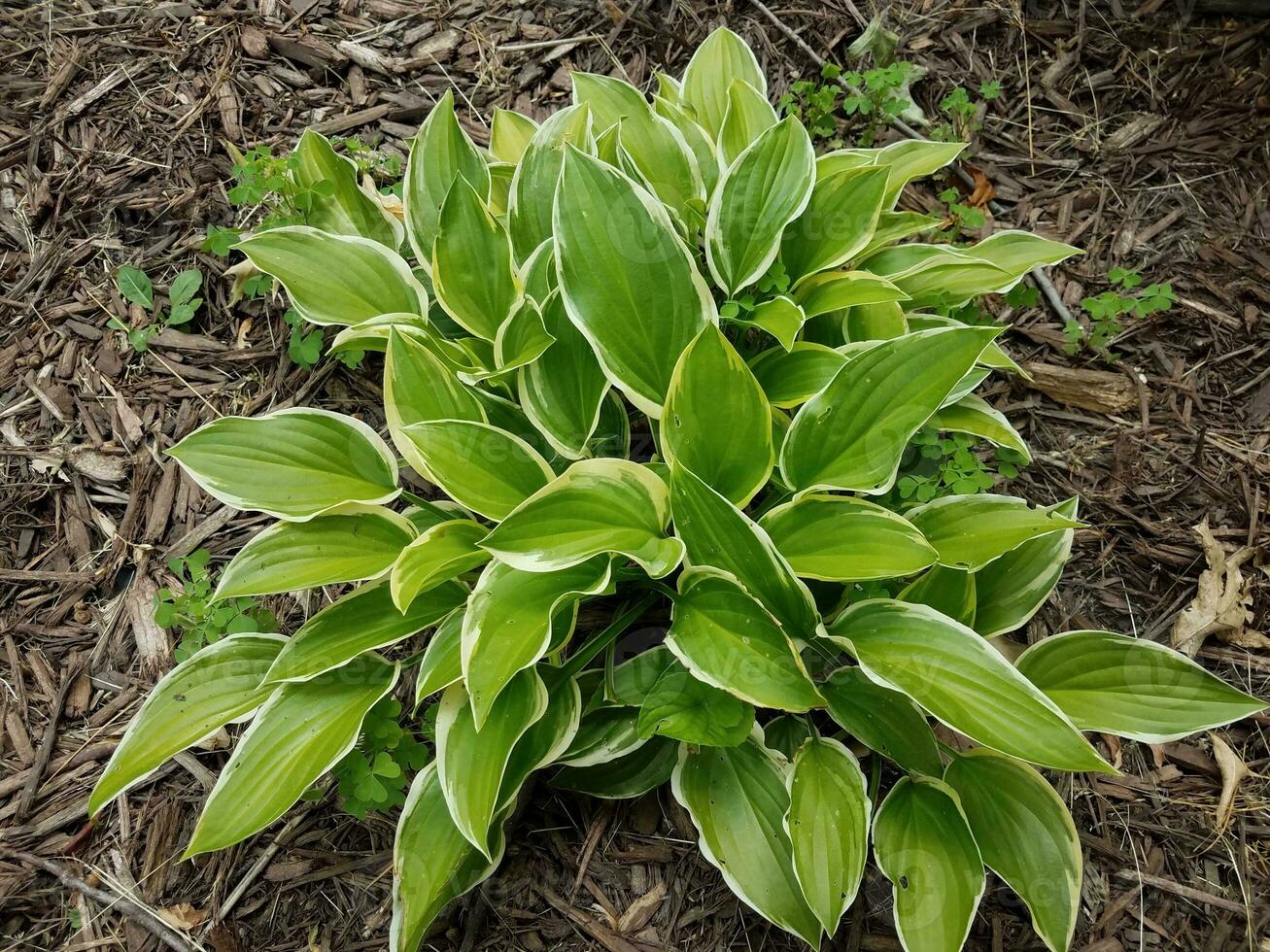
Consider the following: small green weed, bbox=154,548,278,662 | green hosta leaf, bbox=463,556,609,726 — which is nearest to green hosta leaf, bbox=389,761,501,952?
green hosta leaf, bbox=463,556,609,726

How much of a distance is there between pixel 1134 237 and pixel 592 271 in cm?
163

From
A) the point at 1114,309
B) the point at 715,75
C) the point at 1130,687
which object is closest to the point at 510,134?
the point at 715,75

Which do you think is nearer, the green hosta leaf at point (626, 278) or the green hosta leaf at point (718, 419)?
the green hosta leaf at point (718, 419)


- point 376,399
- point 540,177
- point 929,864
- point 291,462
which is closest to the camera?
point 929,864

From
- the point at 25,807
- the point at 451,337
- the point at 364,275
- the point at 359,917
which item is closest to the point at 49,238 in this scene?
the point at 364,275

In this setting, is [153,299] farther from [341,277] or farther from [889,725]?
[889,725]

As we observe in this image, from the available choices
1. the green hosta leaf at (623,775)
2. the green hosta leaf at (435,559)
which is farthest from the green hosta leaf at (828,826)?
the green hosta leaf at (435,559)

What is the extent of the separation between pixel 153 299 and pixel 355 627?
1178mm

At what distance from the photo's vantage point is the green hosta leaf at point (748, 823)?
1325mm

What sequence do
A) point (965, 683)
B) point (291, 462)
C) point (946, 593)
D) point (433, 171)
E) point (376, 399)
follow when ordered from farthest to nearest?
point (376, 399) < point (433, 171) < point (291, 462) < point (946, 593) < point (965, 683)

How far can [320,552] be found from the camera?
1.47 metres

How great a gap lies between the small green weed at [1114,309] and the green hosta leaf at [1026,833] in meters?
1.11

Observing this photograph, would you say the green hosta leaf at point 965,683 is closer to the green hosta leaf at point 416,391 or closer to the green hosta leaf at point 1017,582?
the green hosta leaf at point 1017,582

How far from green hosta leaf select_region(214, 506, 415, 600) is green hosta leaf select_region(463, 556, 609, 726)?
0.25 m
